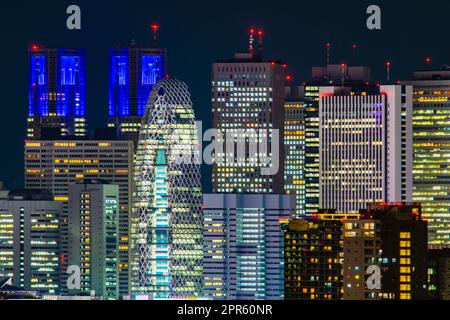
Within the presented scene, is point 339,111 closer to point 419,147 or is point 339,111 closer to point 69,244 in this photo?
point 419,147

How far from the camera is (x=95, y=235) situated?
53656mm

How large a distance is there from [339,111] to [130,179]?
27.9ft

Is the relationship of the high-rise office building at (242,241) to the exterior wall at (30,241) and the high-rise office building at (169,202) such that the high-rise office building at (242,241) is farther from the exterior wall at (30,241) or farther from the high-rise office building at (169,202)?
the exterior wall at (30,241)

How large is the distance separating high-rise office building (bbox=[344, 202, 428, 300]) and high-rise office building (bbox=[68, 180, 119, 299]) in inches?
669

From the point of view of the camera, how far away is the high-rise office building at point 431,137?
54.3 m

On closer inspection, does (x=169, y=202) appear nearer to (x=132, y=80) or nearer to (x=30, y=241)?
(x=30, y=241)

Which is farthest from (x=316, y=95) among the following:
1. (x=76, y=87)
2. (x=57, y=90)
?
(x=57, y=90)

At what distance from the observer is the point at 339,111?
5934 cm

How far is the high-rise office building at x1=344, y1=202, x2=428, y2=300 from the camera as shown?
31.0 m

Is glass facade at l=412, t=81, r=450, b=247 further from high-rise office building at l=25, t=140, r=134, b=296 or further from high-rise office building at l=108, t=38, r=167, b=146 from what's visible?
high-rise office building at l=108, t=38, r=167, b=146

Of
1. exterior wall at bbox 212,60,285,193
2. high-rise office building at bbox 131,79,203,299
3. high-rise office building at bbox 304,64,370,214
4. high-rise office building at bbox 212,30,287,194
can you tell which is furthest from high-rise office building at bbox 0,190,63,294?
high-rise office building at bbox 304,64,370,214

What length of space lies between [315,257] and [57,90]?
114ft

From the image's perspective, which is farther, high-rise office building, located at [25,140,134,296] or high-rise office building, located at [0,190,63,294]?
high-rise office building, located at [25,140,134,296]

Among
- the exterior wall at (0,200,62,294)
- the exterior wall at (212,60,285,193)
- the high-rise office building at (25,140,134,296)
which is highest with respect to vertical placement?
the exterior wall at (212,60,285,193)
